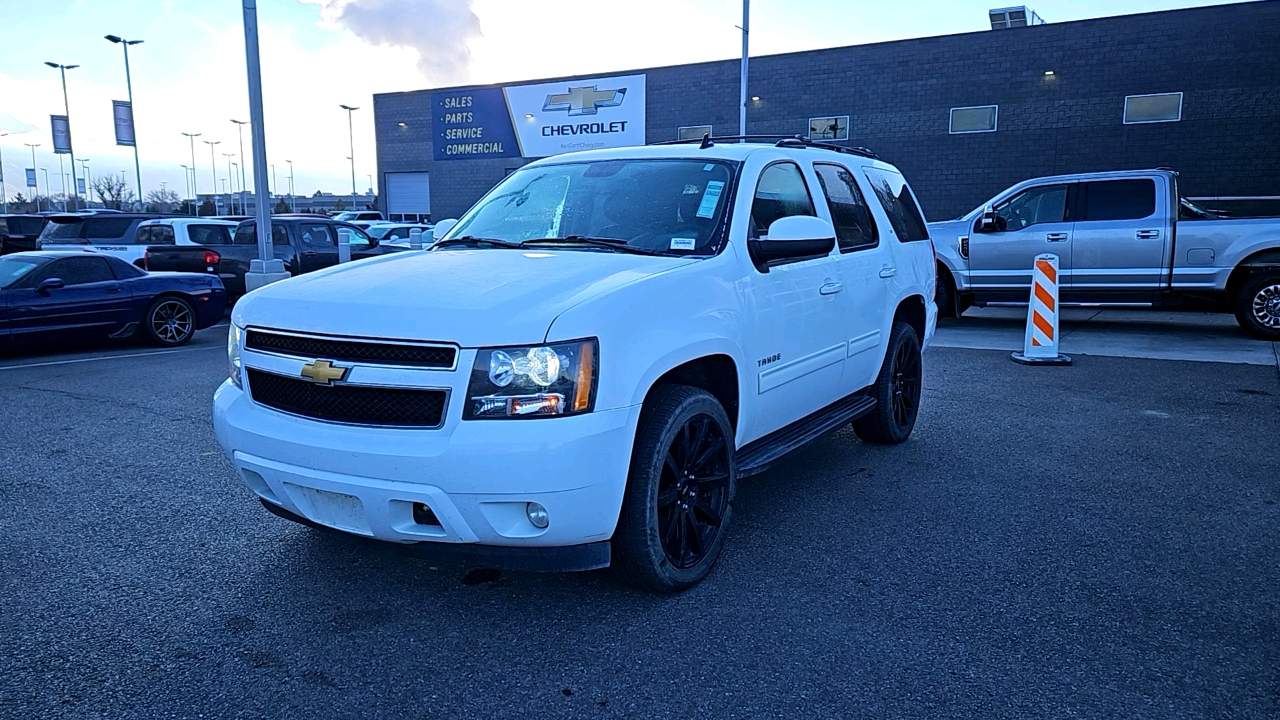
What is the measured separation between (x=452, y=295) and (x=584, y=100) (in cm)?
2916

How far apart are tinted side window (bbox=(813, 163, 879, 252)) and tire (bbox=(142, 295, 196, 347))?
9234 mm

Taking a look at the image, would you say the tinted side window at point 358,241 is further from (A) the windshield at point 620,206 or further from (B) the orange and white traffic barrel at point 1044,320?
(A) the windshield at point 620,206

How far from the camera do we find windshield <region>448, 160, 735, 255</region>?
408 centimetres

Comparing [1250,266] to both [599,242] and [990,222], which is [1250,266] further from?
[599,242]

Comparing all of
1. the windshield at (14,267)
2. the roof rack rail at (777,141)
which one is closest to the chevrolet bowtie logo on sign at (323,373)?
the roof rack rail at (777,141)

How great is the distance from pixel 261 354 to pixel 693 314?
5.65 feet

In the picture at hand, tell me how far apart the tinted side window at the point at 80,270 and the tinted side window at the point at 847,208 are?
30.7 feet

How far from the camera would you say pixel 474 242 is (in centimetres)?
452

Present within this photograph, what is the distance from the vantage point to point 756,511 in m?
4.64

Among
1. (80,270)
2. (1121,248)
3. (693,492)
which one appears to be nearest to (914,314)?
(693,492)

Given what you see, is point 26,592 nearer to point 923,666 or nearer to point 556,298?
point 556,298

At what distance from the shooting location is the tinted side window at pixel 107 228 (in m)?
15.6

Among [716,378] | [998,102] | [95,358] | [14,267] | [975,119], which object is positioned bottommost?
[95,358]

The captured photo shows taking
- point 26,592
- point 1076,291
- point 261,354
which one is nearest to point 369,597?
point 261,354
